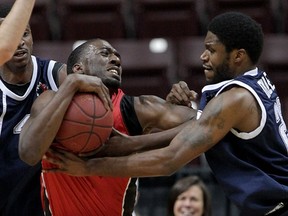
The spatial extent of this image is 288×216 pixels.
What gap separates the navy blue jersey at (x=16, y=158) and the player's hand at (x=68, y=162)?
0.62 meters

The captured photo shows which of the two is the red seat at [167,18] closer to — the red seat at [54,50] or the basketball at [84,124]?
the red seat at [54,50]

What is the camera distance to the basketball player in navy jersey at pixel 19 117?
4.62 metres

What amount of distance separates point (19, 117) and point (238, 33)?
1.42 m

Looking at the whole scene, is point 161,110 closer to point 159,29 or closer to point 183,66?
point 183,66

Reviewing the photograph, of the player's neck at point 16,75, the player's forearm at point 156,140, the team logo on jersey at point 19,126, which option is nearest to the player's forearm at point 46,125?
the player's forearm at point 156,140

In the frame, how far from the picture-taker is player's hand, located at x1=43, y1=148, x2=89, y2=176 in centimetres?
399

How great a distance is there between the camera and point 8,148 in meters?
4.63

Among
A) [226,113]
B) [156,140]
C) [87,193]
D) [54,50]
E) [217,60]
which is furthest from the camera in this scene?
[54,50]

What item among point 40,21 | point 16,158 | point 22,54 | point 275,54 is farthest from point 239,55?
point 40,21

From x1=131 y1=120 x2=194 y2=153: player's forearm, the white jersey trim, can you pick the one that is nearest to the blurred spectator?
x1=131 y1=120 x2=194 y2=153: player's forearm

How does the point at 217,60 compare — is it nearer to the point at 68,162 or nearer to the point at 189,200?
the point at 68,162

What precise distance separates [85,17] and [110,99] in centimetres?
434

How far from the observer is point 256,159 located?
3973 mm

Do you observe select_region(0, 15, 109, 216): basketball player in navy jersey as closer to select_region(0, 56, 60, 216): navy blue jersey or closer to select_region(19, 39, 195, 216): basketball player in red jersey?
select_region(0, 56, 60, 216): navy blue jersey
